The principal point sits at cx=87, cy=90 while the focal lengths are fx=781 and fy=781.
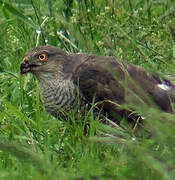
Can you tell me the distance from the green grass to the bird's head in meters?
0.17

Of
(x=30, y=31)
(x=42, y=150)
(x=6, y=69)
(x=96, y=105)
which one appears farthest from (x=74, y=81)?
(x=30, y=31)

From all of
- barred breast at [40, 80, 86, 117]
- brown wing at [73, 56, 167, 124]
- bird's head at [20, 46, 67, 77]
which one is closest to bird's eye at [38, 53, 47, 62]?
bird's head at [20, 46, 67, 77]

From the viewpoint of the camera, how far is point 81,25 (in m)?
7.33

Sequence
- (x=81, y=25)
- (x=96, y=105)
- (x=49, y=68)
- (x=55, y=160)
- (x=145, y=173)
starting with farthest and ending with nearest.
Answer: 1. (x=81, y=25)
2. (x=49, y=68)
3. (x=96, y=105)
4. (x=55, y=160)
5. (x=145, y=173)

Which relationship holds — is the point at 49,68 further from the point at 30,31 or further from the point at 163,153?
the point at 163,153

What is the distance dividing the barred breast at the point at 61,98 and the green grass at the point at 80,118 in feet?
0.29

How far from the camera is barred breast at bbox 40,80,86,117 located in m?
6.06

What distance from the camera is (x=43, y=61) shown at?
21.8ft

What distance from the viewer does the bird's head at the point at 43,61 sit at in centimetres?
652

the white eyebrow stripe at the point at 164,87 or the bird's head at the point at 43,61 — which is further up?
the bird's head at the point at 43,61

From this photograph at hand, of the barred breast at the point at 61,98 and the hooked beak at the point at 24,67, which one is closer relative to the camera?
the barred breast at the point at 61,98

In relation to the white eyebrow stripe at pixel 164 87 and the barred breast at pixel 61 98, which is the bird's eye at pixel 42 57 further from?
the white eyebrow stripe at pixel 164 87

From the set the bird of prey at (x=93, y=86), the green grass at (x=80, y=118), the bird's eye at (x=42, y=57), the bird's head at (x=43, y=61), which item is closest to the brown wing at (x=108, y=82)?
the bird of prey at (x=93, y=86)

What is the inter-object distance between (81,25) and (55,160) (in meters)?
2.55
